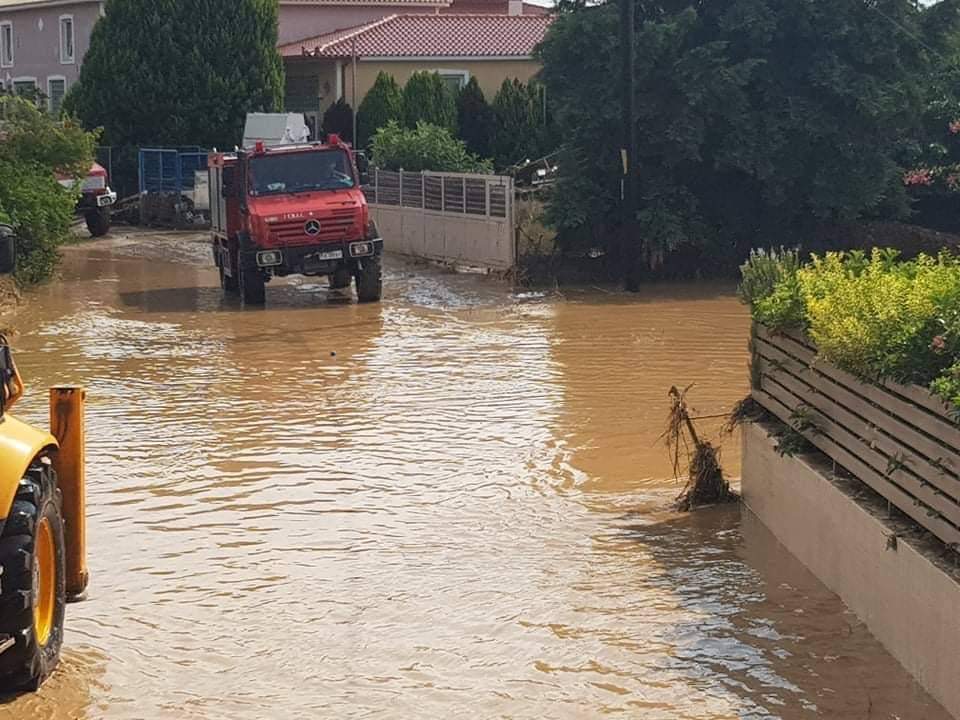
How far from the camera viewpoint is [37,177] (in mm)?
23812

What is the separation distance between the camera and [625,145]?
76.5 ft

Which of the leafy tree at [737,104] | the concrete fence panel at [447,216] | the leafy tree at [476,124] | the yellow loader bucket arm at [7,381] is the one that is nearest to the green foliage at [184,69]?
the leafy tree at [476,124]

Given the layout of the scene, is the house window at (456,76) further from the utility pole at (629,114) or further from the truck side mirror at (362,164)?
the truck side mirror at (362,164)

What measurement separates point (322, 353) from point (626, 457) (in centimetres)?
624

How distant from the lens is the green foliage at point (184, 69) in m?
39.8

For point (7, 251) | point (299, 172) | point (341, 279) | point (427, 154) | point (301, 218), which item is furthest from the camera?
point (427, 154)

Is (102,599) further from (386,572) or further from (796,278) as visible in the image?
(796,278)

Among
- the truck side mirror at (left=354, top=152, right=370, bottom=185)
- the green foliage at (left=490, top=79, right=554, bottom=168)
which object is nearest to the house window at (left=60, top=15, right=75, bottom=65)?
the green foliage at (left=490, top=79, right=554, bottom=168)

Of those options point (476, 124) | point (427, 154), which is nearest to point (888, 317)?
point (427, 154)

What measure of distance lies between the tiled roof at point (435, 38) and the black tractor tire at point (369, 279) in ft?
74.1

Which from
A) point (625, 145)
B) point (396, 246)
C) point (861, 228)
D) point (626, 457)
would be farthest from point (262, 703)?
point (396, 246)

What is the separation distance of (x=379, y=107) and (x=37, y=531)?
115 feet

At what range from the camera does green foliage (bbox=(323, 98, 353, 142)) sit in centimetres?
4175

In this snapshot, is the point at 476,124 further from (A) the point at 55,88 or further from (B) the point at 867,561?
(B) the point at 867,561
